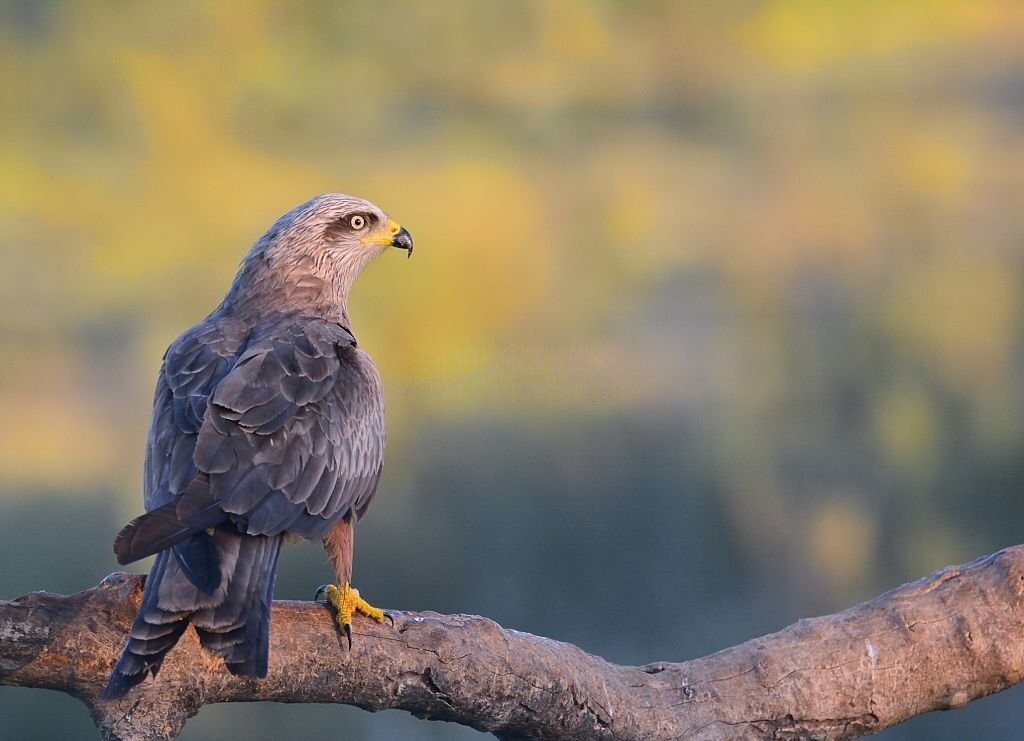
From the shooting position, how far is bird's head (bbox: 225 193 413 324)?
12.1 ft

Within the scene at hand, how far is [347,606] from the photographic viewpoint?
2951mm

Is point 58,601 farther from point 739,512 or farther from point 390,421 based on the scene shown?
point 739,512

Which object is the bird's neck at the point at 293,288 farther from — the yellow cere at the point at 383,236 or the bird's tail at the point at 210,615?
the bird's tail at the point at 210,615

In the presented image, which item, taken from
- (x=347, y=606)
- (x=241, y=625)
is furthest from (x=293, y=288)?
(x=241, y=625)

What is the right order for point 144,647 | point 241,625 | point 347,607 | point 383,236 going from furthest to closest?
point 383,236
point 347,607
point 241,625
point 144,647

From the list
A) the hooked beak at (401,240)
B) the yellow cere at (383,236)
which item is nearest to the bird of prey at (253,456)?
the yellow cere at (383,236)

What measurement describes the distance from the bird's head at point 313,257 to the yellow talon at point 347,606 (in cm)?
101

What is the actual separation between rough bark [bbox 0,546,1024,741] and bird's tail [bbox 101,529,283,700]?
0.26 meters

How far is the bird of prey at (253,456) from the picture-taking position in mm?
2436

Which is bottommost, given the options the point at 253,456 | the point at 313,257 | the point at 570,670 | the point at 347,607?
the point at 570,670

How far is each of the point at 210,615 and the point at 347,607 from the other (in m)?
0.56

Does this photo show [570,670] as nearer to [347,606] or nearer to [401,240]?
[347,606]

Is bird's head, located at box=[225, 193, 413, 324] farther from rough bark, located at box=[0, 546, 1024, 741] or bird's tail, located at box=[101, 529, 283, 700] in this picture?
bird's tail, located at box=[101, 529, 283, 700]

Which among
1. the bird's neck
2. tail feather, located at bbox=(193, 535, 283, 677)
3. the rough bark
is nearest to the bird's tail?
tail feather, located at bbox=(193, 535, 283, 677)
